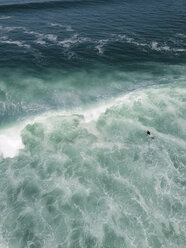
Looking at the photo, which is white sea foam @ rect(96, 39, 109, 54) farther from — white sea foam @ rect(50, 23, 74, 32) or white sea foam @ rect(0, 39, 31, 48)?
white sea foam @ rect(0, 39, 31, 48)

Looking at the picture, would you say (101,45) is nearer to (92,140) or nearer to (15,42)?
(15,42)

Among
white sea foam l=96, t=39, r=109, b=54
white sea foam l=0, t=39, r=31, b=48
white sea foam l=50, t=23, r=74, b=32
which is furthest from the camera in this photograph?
white sea foam l=50, t=23, r=74, b=32

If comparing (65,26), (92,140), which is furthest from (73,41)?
(92,140)

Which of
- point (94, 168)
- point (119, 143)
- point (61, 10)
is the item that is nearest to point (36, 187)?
point (94, 168)

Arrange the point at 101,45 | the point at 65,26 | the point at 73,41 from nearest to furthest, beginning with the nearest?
the point at 101,45, the point at 73,41, the point at 65,26

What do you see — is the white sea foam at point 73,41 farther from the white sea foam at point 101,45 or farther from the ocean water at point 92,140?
the white sea foam at point 101,45

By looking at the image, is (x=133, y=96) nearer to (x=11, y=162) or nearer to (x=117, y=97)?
(x=117, y=97)

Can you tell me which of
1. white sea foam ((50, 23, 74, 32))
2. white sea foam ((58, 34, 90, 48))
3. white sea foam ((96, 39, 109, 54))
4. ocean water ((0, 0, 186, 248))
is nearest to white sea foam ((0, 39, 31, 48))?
ocean water ((0, 0, 186, 248))

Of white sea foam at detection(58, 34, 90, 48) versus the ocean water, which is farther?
white sea foam at detection(58, 34, 90, 48)

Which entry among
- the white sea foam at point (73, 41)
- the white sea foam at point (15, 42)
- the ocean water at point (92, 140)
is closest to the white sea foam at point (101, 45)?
the ocean water at point (92, 140)
